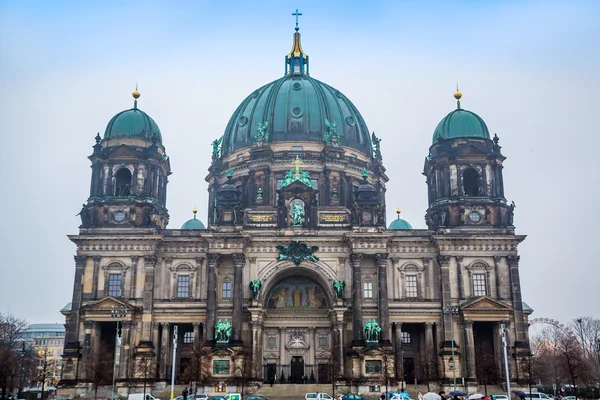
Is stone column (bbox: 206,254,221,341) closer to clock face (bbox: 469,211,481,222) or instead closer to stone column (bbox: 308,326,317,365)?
stone column (bbox: 308,326,317,365)

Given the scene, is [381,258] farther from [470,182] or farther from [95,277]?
A: [95,277]

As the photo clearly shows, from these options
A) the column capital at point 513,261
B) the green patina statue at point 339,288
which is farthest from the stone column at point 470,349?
the green patina statue at point 339,288

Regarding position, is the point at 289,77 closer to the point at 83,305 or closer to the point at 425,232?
the point at 425,232

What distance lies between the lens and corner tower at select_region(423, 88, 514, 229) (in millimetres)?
61906

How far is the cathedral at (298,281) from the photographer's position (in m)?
57.3

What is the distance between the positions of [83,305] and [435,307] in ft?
96.5

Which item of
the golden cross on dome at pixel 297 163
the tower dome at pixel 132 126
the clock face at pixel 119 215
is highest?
the tower dome at pixel 132 126

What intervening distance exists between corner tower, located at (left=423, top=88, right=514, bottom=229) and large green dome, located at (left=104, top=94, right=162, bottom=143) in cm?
2620

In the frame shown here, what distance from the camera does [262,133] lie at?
2849 inches

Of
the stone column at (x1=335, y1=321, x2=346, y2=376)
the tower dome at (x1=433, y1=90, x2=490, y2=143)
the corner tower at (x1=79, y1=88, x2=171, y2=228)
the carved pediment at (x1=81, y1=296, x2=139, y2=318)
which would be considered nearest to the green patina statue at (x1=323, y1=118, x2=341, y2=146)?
the tower dome at (x1=433, y1=90, x2=490, y2=143)

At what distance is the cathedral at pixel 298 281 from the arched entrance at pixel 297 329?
0.38 ft

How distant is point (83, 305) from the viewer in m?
58.2

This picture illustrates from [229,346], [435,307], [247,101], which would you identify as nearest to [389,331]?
[435,307]

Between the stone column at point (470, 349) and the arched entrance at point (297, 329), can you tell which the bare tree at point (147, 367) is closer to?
the arched entrance at point (297, 329)
